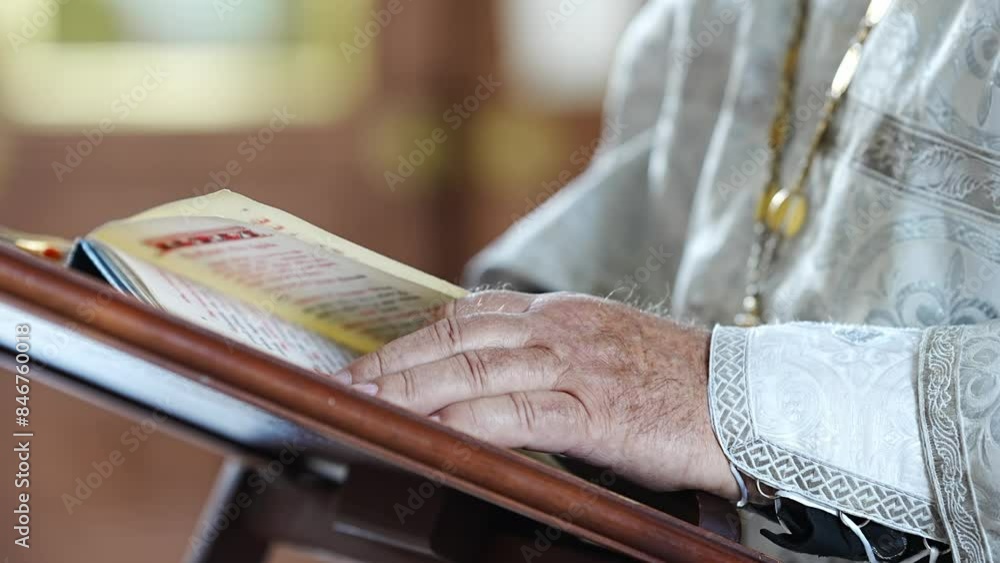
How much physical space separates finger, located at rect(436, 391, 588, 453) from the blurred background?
2.39 m

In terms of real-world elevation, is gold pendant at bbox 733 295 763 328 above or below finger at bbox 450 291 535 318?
below

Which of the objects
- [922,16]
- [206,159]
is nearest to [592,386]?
[922,16]

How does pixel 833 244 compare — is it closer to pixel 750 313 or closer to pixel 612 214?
pixel 750 313

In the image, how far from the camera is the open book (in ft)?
2.03

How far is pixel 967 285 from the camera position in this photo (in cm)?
86

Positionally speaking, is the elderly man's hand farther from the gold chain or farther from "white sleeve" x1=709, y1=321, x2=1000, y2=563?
Result: the gold chain

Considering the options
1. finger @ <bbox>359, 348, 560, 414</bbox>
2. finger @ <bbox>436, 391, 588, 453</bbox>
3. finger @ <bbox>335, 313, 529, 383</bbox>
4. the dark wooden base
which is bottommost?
the dark wooden base

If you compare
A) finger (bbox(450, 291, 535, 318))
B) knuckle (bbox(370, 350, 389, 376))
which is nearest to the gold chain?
finger (bbox(450, 291, 535, 318))

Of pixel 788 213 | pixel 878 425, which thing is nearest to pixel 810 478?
pixel 878 425

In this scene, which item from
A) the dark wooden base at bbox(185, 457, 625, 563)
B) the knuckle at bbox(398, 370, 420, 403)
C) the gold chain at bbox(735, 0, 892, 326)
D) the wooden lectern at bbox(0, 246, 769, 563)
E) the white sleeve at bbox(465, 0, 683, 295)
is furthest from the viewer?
the white sleeve at bbox(465, 0, 683, 295)

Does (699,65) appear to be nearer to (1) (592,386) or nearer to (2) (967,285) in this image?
(2) (967,285)

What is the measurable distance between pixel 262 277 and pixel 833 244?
0.52 metres

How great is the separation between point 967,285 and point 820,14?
36 centimetres

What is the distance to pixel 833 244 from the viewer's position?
0.98 meters
